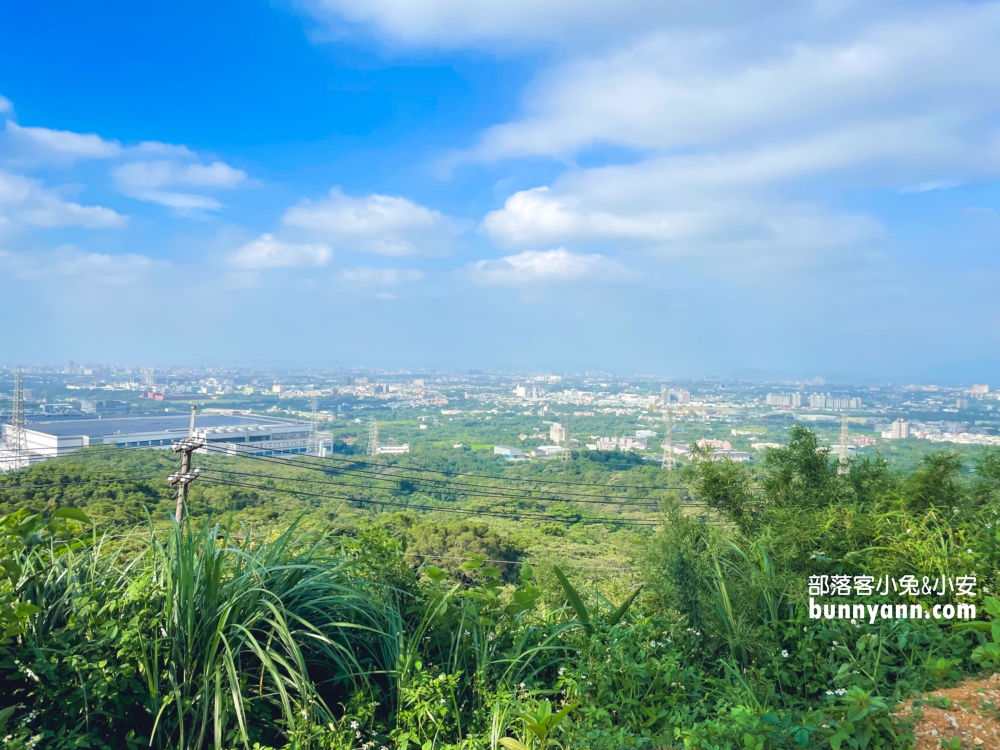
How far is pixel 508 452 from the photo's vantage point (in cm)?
3222

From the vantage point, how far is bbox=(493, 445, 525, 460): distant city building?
102 ft

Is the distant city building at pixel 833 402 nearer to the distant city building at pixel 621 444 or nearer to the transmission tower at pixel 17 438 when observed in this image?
the distant city building at pixel 621 444

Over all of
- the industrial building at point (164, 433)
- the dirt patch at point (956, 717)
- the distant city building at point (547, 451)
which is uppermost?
the dirt patch at point (956, 717)

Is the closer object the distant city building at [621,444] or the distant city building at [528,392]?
the distant city building at [621,444]

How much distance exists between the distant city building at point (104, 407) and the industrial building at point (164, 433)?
2.37m

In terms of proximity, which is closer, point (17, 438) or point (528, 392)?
point (17, 438)

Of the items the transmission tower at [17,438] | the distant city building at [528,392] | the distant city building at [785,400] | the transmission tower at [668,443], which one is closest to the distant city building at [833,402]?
the distant city building at [785,400]

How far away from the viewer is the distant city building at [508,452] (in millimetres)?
31094

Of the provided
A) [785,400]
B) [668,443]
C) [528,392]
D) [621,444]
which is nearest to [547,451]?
[621,444]

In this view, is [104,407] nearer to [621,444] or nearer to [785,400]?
[621,444]

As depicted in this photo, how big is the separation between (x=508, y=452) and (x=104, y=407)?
22.4m

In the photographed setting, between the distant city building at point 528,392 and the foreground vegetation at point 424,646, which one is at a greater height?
the foreground vegetation at point 424,646

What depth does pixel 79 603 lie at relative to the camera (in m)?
1.83

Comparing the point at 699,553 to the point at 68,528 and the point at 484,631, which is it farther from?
the point at 68,528
